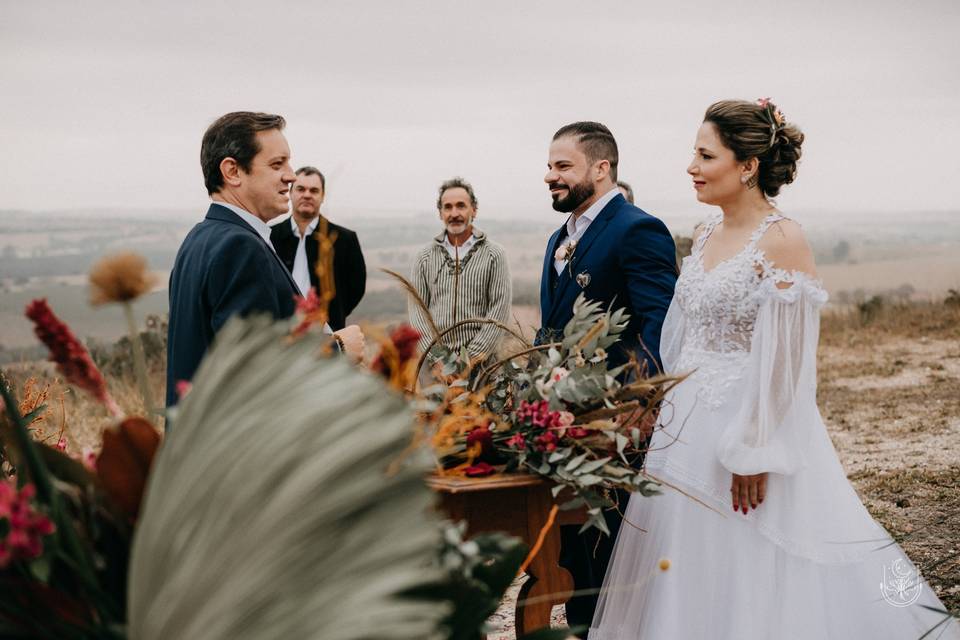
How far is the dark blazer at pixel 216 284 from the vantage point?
2.54m

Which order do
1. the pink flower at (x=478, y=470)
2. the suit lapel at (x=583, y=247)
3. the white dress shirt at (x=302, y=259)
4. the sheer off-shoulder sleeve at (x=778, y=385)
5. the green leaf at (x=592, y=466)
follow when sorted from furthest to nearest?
1. the white dress shirt at (x=302, y=259)
2. the suit lapel at (x=583, y=247)
3. the sheer off-shoulder sleeve at (x=778, y=385)
4. the pink flower at (x=478, y=470)
5. the green leaf at (x=592, y=466)

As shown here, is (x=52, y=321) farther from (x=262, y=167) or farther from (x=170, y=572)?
(x=262, y=167)

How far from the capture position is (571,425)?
2.23m

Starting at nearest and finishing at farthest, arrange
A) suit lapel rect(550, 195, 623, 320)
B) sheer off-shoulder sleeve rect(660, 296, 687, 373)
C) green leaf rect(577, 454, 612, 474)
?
1. green leaf rect(577, 454, 612, 474)
2. sheer off-shoulder sleeve rect(660, 296, 687, 373)
3. suit lapel rect(550, 195, 623, 320)

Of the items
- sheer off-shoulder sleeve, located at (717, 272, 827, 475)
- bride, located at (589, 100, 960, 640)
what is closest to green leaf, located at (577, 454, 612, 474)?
bride, located at (589, 100, 960, 640)

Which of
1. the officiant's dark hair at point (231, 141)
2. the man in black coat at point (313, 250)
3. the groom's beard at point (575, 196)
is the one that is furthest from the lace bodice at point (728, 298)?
the man in black coat at point (313, 250)

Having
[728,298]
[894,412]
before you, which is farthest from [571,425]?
[894,412]

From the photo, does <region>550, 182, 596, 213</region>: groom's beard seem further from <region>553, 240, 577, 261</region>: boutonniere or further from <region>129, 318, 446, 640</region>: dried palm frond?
<region>129, 318, 446, 640</region>: dried palm frond

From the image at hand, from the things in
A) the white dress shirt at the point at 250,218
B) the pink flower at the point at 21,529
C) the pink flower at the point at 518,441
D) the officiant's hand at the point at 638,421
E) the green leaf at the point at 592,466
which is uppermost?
the white dress shirt at the point at 250,218

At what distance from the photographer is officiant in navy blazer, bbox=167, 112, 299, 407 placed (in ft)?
8.36

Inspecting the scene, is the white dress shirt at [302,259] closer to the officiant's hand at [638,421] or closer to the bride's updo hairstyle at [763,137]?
the bride's updo hairstyle at [763,137]

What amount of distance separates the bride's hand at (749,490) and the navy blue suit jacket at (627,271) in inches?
26.4

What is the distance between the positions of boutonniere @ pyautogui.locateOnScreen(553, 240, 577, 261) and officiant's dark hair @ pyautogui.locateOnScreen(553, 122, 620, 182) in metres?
0.39

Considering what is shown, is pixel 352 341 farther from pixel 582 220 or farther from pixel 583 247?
pixel 582 220
